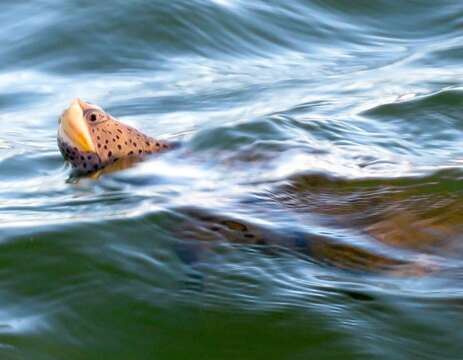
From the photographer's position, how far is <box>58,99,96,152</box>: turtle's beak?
476cm

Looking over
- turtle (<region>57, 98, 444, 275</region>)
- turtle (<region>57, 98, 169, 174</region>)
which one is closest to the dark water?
turtle (<region>57, 98, 444, 275</region>)

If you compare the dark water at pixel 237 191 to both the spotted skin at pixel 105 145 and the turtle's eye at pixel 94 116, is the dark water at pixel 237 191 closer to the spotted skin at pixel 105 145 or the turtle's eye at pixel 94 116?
the spotted skin at pixel 105 145

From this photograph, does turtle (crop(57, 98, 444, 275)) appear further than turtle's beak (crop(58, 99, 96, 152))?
No

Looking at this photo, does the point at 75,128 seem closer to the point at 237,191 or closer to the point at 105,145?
the point at 105,145

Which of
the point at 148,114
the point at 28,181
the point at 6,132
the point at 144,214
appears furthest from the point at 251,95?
the point at 144,214

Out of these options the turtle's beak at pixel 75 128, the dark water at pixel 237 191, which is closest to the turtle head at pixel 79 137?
the turtle's beak at pixel 75 128

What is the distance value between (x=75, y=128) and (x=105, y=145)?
15 centimetres

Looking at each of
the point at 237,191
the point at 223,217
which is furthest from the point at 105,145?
the point at 223,217

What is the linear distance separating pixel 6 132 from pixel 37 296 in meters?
2.47

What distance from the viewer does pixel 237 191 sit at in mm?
4297

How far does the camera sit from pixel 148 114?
5.96 metres

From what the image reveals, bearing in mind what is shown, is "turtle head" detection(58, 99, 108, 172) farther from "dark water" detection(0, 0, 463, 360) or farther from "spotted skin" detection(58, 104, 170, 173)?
"dark water" detection(0, 0, 463, 360)

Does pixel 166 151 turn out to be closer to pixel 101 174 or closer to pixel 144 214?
pixel 101 174

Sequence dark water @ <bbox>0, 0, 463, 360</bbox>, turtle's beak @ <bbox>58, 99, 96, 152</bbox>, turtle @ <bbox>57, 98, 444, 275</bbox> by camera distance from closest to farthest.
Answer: dark water @ <bbox>0, 0, 463, 360</bbox>, turtle @ <bbox>57, 98, 444, 275</bbox>, turtle's beak @ <bbox>58, 99, 96, 152</bbox>
